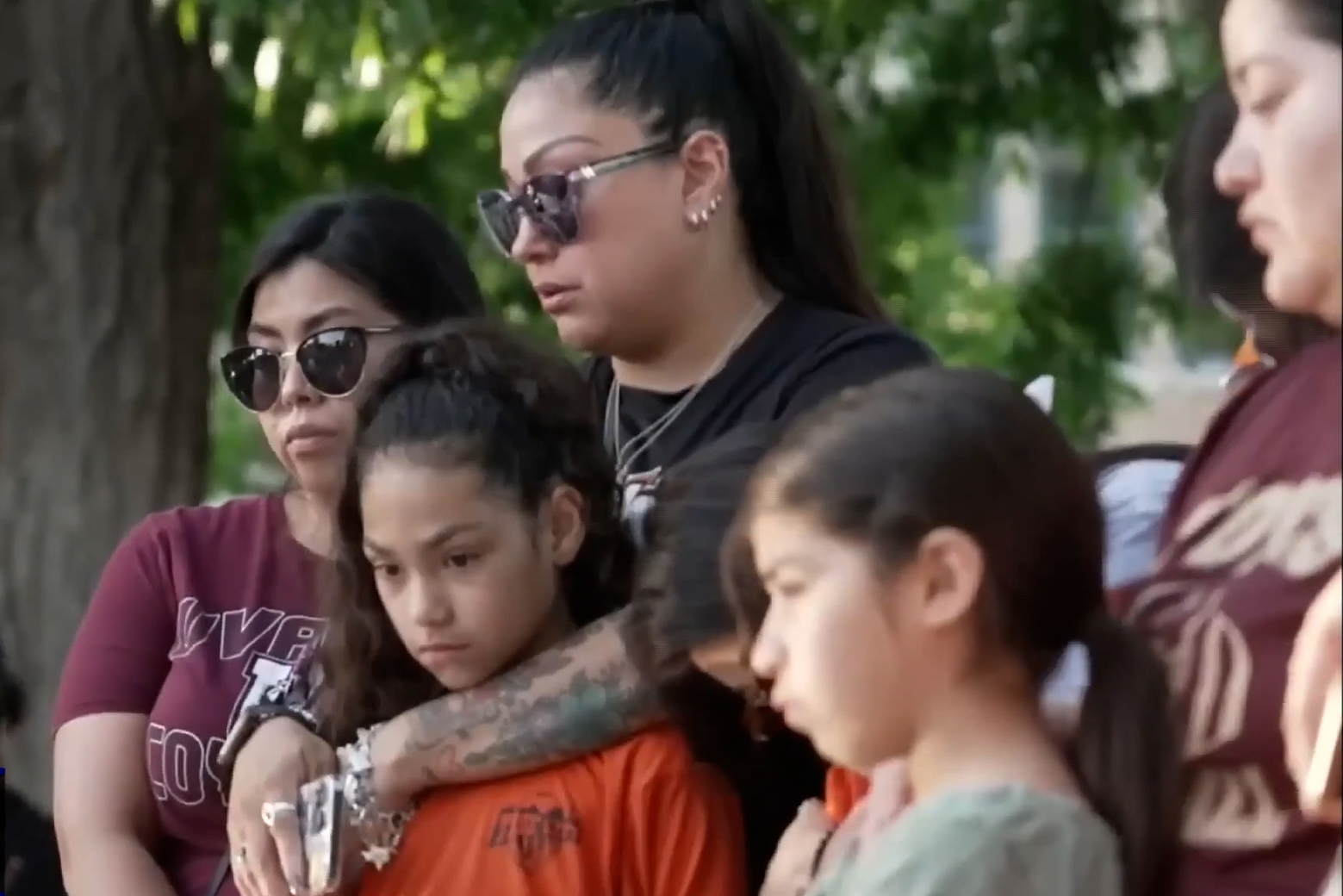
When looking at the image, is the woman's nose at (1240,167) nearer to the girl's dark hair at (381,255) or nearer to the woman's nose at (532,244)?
the woman's nose at (532,244)

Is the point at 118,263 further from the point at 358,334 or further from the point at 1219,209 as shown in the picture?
the point at 1219,209

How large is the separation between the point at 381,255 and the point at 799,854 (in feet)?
3.50

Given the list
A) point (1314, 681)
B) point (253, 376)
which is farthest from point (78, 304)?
point (1314, 681)

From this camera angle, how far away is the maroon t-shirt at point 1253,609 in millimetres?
1501

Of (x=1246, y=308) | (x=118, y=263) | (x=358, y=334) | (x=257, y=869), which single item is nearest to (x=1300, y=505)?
(x=1246, y=308)

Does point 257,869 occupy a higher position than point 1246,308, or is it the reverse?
point 1246,308

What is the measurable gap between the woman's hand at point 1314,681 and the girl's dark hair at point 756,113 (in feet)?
3.87

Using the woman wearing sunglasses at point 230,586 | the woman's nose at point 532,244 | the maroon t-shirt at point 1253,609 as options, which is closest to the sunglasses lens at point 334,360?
the woman wearing sunglasses at point 230,586

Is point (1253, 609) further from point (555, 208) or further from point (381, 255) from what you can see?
point (381, 255)

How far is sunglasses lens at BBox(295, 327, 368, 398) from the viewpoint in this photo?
257 cm

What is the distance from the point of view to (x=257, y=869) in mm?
2186

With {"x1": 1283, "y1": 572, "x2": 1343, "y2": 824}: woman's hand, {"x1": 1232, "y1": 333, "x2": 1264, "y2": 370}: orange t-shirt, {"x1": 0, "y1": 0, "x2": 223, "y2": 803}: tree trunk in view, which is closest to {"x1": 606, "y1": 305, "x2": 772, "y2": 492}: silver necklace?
{"x1": 1232, "y1": 333, "x2": 1264, "y2": 370}: orange t-shirt

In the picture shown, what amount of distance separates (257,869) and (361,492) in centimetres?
41

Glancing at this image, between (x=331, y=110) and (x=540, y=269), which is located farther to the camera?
(x=331, y=110)
